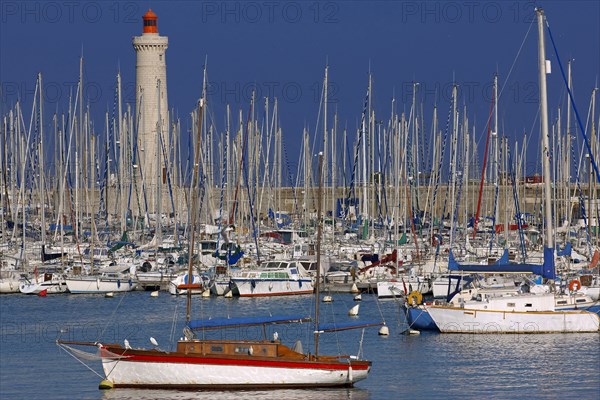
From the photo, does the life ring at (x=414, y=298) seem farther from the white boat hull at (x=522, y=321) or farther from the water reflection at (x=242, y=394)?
the water reflection at (x=242, y=394)

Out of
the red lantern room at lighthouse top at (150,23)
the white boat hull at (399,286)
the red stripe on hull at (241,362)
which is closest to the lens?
the red stripe on hull at (241,362)

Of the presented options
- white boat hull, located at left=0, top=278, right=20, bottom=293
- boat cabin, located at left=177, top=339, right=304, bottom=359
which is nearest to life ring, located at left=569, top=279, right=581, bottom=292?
boat cabin, located at left=177, top=339, right=304, bottom=359

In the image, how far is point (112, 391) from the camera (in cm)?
2909

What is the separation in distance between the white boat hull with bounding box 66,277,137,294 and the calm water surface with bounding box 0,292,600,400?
2.57m

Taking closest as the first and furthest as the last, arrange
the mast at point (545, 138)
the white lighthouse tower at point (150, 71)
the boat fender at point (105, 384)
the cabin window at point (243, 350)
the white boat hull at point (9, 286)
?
the cabin window at point (243, 350)
the boat fender at point (105, 384)
the mast at point (545, 138)
the white boat hull at point (9, 286)
the white lighthouse tower at point (150, 71)

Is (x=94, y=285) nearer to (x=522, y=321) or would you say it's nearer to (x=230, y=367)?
(x=522, y=321)

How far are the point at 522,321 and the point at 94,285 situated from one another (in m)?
20.0

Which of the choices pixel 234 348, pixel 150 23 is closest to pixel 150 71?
pixel 150 23

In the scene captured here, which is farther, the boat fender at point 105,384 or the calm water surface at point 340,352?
the calm water surface at point 340,352

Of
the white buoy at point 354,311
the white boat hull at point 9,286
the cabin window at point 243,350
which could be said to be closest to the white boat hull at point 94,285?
the white boat hull at point 9,286

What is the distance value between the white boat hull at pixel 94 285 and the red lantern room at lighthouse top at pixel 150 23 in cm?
4171

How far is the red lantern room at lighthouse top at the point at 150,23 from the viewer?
91500 millimetres

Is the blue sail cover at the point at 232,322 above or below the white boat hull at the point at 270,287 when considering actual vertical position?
above

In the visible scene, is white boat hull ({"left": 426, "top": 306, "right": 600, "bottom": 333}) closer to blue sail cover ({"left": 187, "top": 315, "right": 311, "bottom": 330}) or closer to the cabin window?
blue sail cover ({"left": 187, "top": 315, "right": 311, "bottom": 330})
